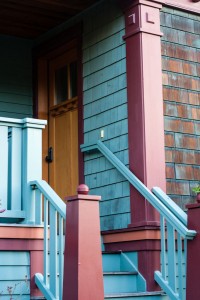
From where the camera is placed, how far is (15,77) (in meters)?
8.41

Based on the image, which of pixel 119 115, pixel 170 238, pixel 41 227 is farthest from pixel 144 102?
pixel 41 227

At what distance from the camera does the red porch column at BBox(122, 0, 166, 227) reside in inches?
253

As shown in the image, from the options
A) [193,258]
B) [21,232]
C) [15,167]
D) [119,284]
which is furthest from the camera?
[119,284]

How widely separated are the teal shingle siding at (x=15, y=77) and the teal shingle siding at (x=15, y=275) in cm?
294

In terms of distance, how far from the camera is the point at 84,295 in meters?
4.79

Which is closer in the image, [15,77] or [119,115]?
[119,115]

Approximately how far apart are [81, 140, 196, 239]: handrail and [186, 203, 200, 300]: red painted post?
0.20 ft

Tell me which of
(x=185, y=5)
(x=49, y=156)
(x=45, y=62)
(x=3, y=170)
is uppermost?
(x=185, y=5)

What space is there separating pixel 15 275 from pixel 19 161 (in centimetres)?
102

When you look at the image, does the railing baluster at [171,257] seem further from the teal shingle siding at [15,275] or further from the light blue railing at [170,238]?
the teal shingle siding at [15,275]

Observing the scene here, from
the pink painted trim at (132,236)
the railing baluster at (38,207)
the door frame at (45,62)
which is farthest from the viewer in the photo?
the door frame at (45,62)

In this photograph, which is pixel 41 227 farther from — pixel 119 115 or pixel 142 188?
pixel 119 115

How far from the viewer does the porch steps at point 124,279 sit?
19.1 feet

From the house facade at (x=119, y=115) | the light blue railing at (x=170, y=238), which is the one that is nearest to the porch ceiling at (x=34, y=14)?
the house facade at (x=119, y=115)
